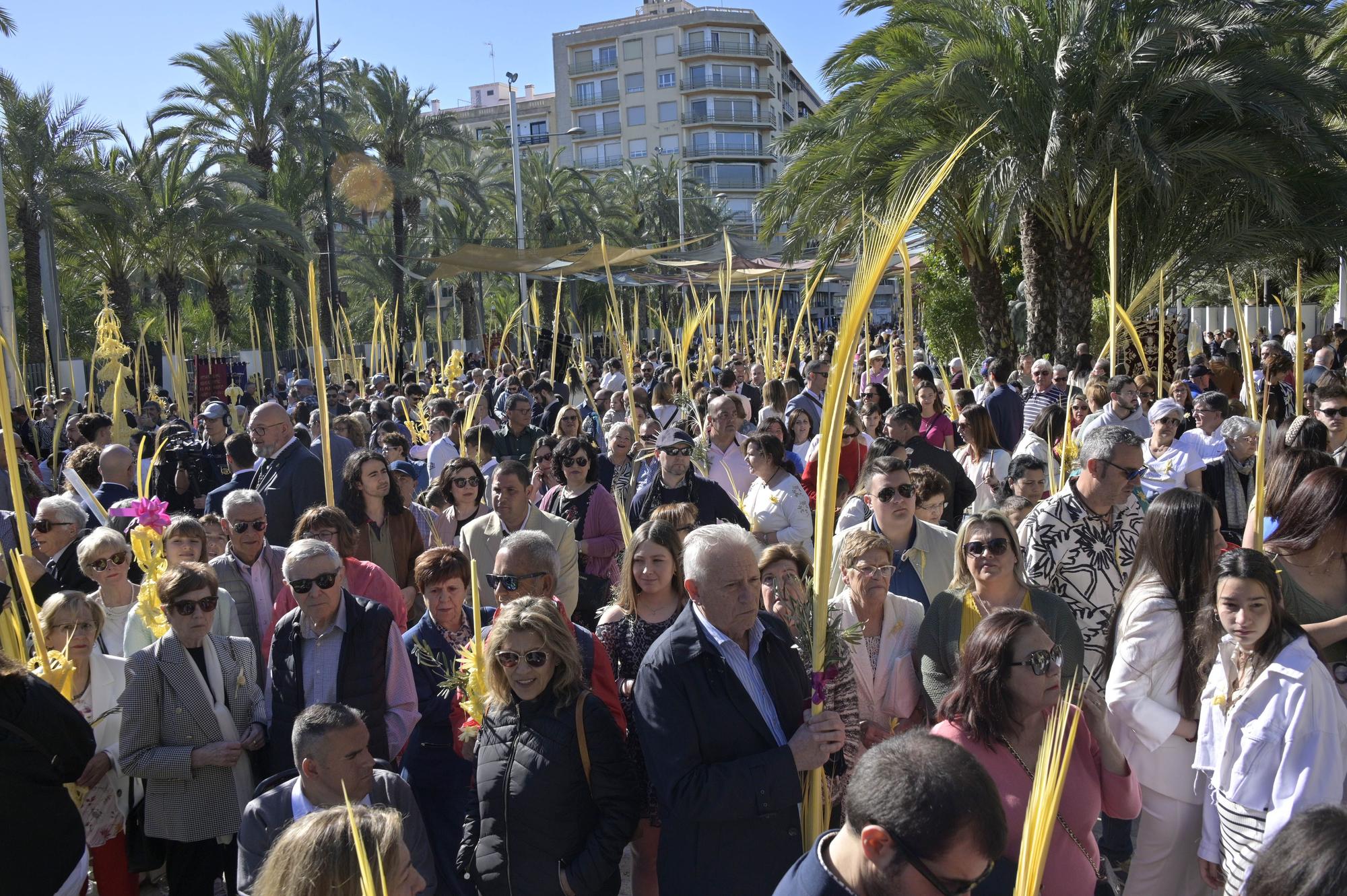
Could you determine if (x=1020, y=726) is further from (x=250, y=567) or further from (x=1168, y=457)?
(x=1168, y=457)

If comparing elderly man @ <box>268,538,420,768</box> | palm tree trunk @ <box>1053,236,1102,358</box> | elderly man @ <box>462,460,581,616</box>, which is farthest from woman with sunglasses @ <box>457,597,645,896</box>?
palm tree trunk @ <box>1053,236,1102,358</box>

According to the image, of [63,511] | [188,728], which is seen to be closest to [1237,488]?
[188,728]

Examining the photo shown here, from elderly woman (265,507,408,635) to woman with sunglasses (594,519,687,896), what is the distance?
43.1 inches

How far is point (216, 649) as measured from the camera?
4.23 metres

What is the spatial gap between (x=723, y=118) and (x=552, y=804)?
274 feet

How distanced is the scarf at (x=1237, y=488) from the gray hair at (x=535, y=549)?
466 cm

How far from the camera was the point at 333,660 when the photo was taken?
4.16 meters

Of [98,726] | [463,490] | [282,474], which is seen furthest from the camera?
[282,474]

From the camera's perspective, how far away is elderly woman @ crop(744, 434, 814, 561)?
6066mm

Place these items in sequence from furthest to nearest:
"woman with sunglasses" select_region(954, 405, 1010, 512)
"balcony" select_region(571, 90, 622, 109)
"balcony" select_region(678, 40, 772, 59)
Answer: "balcony" select_region(571, 90, 622, 109)
"balcony" select_region(678, 40, 772, 59)
"woman with sunglasses" select_region(954, 405, 1010, 512)

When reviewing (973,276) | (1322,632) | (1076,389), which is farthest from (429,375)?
(1322,632)

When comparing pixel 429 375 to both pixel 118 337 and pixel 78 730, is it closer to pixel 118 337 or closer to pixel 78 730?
pixel 118 337

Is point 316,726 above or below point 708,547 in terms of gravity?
below

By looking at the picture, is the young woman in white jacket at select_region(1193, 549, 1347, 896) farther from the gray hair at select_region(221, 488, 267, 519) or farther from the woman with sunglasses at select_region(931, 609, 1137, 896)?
the gray hair at select_region(221, 488, 267, 519)
